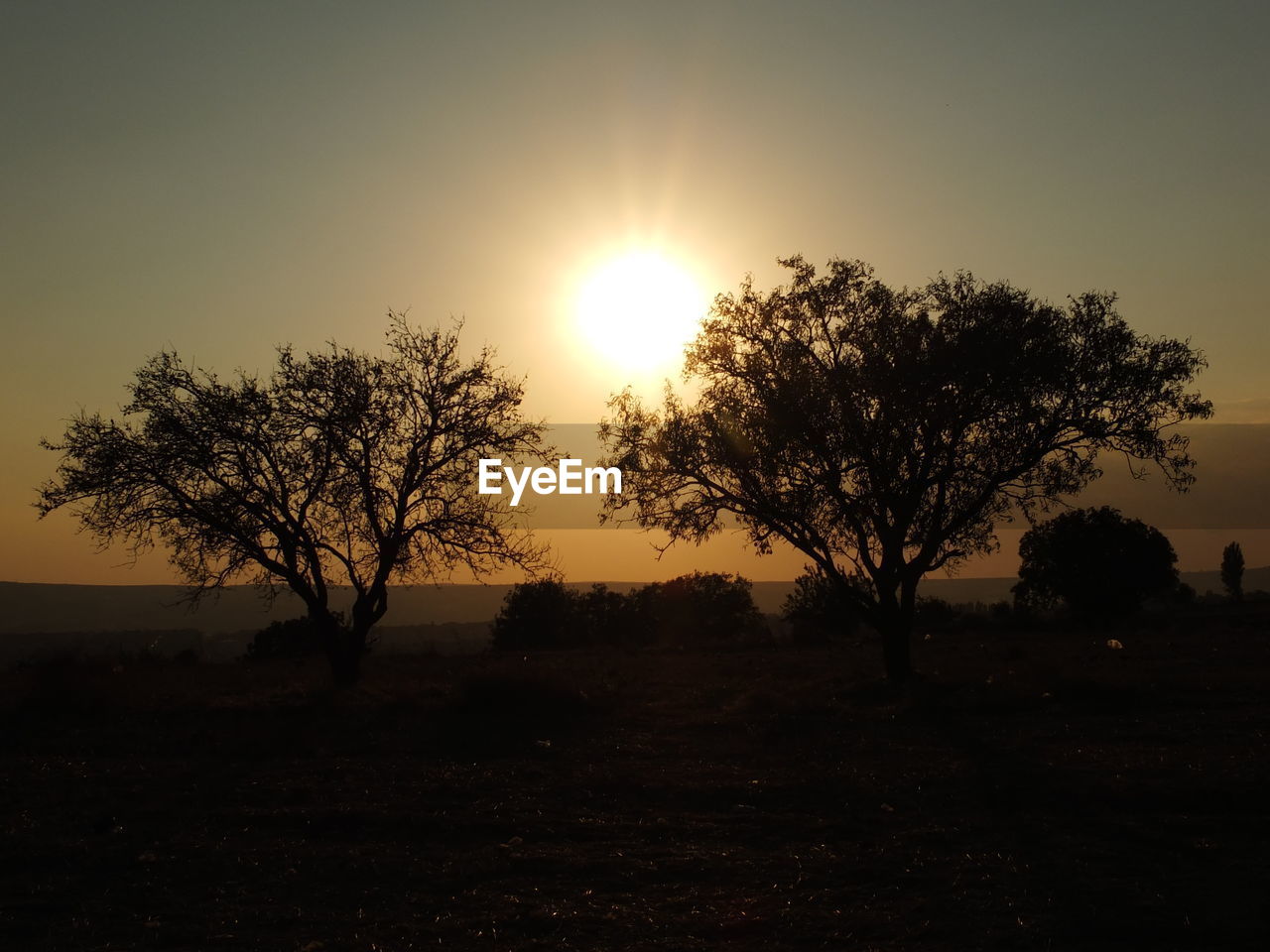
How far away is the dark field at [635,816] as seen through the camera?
309 inches

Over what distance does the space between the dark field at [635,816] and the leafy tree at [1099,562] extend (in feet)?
117

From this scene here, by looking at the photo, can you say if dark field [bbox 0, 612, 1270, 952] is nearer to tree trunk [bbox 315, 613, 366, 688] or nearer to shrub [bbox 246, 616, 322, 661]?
tree trunk [bbox 315, 613, 366, 688]

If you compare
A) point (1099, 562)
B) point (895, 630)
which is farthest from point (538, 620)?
point (895, 630)

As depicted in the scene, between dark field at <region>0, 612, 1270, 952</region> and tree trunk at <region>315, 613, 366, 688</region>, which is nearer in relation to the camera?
dark field at <region>0, 612, 1270, 952</region>

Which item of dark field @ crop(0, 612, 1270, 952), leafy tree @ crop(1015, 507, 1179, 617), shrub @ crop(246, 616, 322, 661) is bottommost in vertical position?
dark field @ crop(0, 612, 1270, 952)

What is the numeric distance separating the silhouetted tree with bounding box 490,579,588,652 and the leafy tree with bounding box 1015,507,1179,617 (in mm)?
27786

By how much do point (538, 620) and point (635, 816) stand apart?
173 ft

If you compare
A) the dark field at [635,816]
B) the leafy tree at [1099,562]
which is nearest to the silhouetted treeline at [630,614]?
the leafy tree at [1099,562]

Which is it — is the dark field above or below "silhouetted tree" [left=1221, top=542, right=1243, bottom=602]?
Answer: below

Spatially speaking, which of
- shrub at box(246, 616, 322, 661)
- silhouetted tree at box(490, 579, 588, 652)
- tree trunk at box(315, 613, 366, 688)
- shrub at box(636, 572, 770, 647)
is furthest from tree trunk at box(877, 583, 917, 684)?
shrub at box(636, 572, 770, 647)

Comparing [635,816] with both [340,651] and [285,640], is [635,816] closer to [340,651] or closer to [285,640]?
[340,651]

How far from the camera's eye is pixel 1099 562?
55.8 metres

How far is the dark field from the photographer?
784 cm

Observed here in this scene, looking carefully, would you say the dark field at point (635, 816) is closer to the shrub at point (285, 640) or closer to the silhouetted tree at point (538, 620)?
the shrub at point (285, 640)
